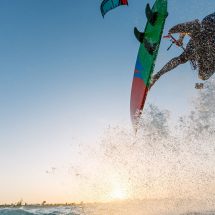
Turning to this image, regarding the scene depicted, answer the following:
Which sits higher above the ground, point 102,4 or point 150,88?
point 102,4

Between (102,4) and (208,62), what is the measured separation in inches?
153

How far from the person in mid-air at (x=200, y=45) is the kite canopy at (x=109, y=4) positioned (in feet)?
5.71

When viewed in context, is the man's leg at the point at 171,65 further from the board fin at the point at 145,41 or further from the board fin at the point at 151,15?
the board fin at the point at 151,15

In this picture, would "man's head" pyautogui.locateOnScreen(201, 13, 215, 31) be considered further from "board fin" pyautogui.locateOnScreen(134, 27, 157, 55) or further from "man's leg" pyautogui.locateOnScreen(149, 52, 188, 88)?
"board fin" pyautogui.locateOnScreen(134, 27, 157, 55)

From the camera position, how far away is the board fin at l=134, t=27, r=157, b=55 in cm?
949

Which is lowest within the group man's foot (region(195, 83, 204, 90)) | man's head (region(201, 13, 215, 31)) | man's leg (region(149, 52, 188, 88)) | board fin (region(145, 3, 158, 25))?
man's foot (region(195, 83, 204, 90))

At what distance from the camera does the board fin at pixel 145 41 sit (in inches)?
374

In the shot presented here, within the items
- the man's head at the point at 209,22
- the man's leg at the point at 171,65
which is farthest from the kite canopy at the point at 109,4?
the man's head at the point at 209,22

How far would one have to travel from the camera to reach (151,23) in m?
9.52

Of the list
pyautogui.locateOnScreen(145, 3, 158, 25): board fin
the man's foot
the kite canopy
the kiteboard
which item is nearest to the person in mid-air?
the man's foot

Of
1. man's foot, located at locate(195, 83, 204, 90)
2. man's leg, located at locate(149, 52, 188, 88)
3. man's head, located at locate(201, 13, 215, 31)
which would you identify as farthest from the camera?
man's leg, located at locate(149, 52, 188, 88)

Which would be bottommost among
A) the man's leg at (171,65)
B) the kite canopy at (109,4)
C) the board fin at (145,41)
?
the man's leg at (171,65)

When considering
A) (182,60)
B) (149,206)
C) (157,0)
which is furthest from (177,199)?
(157,0)

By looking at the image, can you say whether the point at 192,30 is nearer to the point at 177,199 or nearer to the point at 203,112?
the point at 203,112
